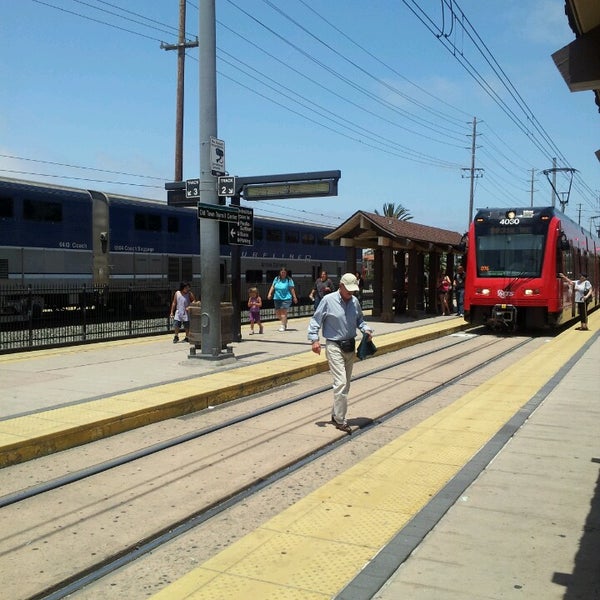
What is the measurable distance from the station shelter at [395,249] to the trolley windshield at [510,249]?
638 millimetres

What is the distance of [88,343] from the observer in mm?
15453

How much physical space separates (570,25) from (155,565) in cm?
419

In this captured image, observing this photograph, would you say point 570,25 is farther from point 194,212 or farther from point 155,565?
point 194,212

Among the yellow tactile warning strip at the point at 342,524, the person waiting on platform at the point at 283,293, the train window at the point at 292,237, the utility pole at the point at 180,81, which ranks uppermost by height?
the utility pole at the point at 180,81

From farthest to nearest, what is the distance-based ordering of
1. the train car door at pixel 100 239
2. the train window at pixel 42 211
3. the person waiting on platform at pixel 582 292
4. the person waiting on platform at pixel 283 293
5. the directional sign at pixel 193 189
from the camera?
1. the train car door at pixel 100 239
2. the person waiting on platform at pixel 582 292
3. the train window at pixel 42 211
4. the person waiting on platform at pixel 283 293
5. the directional sign at pixel 193 189

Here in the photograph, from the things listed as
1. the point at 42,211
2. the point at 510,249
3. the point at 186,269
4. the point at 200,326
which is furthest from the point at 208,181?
the point at 186,269

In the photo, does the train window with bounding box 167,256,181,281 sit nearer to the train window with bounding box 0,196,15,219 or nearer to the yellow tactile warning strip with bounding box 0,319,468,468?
the train window with bounding box 0,196,15,219

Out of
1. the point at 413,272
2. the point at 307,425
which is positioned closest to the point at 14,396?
the point at 307,425

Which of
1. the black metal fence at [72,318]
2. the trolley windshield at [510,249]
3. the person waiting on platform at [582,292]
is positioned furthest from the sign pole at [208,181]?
the person waiting on platform at [582,292]

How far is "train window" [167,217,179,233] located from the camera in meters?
25.2

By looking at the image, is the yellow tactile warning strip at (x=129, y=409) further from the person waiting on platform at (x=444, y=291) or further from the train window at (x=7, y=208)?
the person waiting on platform at (x=444, y=291)

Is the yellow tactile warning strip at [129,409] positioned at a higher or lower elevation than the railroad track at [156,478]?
higher

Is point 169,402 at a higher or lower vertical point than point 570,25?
lower

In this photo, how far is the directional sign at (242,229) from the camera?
13539 millimetres
